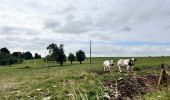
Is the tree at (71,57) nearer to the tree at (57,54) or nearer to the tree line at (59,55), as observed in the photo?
the tree line at (59,55)

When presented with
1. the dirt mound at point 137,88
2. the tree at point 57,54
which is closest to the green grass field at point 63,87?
the dirt mound at point 137,88

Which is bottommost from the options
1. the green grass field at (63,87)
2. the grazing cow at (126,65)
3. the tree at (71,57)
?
the green grass field at (63,87)

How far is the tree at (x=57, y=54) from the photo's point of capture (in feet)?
414

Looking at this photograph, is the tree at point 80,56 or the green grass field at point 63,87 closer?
the green grass field at point 63,87

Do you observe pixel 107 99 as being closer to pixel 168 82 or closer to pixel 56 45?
pixel 168 82

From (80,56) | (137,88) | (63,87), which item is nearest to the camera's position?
(137,88)

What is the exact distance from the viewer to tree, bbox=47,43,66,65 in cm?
12614

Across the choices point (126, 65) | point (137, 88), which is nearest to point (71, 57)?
point (126, 65)

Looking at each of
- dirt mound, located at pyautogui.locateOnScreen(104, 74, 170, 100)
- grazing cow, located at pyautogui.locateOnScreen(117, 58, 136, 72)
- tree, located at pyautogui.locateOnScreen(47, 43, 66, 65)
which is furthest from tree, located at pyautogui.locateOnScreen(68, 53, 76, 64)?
dirt mound, located at pyautogui.locateOnScreen(104, 74, 170, 100)

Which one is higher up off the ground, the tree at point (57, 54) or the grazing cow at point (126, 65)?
the tree at point (57, 54)

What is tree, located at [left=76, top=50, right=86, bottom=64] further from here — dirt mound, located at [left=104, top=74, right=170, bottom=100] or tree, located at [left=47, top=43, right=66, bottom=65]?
dirt mound, located at [left=104, top=74, right=170, bottom=100]

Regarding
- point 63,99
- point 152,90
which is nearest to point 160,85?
point 152,90

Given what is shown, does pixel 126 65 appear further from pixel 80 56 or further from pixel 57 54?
pixel 80 56

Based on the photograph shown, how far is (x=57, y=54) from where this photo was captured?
419 ft
